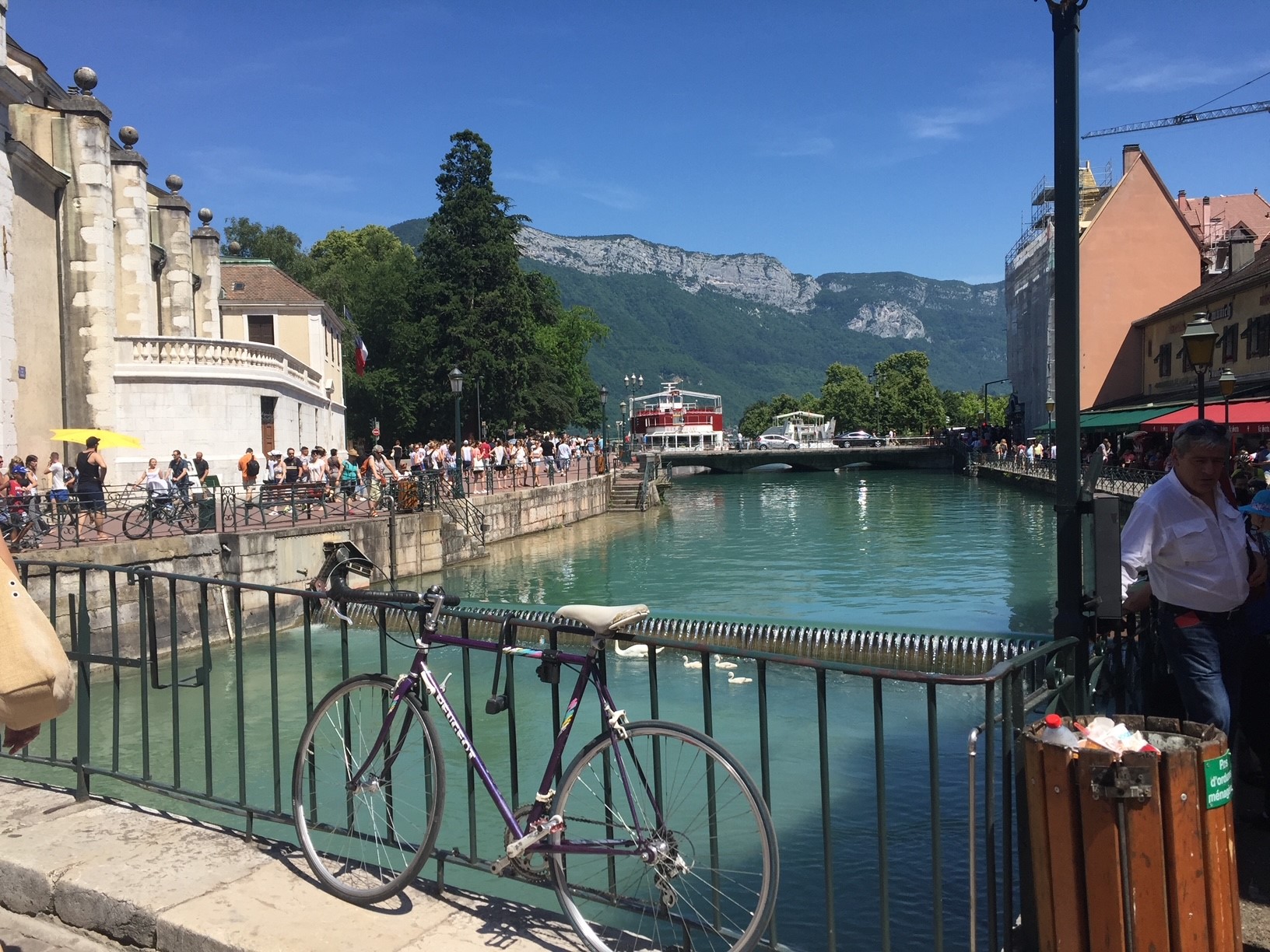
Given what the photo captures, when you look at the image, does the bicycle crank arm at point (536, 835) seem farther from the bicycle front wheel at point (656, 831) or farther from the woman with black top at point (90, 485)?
the woman with black top at point (90, 485)

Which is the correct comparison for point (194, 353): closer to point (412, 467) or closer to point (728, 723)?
point (412, 467)

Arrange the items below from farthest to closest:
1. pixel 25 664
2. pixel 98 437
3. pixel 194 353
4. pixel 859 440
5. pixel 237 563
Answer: pixel 859 440
pixel 194 353
pixel 98 437
pixel 237 563
pixel 25 664

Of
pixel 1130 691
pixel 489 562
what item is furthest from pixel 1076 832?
pixel 489 562

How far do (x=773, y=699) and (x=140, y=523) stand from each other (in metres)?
12.5

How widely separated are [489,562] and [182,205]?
1860 cm

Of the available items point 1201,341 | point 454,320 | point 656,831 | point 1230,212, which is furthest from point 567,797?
point 1230,212

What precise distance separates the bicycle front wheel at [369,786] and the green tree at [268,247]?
72032 millimetres

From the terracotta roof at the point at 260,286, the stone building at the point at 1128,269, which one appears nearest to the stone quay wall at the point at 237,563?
the terracotta roof at the point at 260,286

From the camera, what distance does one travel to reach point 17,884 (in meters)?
4.12

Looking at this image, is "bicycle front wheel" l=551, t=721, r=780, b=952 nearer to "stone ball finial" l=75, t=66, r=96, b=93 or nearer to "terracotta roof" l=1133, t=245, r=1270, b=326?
"stone ball finial" l=75, t=66, r=96, b=93

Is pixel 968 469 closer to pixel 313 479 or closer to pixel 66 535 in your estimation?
pixel 313 479

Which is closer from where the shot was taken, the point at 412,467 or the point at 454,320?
the point at 412,467

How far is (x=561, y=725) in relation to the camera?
3719 millimetres

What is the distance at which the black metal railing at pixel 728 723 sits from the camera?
336 cm
